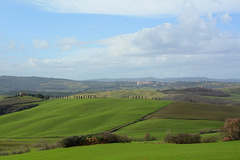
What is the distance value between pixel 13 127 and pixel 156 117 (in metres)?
44.5

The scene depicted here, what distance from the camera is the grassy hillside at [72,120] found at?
244ft

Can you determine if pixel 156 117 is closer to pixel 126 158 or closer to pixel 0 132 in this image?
pixel 0 132

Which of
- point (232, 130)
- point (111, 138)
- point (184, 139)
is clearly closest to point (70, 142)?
point (111, 138)

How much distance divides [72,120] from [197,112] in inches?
1614

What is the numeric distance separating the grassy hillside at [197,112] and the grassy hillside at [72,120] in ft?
21.1

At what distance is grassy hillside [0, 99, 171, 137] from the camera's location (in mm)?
74438

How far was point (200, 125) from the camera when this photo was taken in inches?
2717

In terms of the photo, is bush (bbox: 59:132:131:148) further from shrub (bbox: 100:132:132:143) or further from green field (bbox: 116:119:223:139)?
green field (bbox: 116:119:223:139)

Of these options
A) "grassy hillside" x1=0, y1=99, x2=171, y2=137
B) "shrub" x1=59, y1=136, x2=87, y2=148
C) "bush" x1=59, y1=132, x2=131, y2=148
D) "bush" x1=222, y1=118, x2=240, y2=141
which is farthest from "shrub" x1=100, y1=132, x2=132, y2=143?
"grassy hillside" x1=0, y1=99, x2=171, y2=137

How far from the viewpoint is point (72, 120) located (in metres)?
87.8

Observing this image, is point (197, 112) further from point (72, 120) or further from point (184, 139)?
point (184, 139)

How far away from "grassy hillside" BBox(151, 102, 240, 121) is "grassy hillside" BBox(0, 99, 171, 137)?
6.42 meters

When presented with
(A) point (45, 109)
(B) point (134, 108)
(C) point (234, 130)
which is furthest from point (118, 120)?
(C) point (234, 130)

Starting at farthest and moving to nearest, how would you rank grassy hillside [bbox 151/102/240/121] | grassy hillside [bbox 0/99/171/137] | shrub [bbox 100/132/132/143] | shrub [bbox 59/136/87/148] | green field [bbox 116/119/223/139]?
grassy hillside [bbox 151/102/240/121]
grassy hillside [bbox 0/99/171/137]
green field [bbox 116/119/223/139]
shrub [bbox 100/132/132/143]
shrub [bbox 59/136/87/148]
